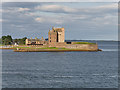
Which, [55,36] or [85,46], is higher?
[55,36]

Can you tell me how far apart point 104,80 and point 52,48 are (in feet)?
336

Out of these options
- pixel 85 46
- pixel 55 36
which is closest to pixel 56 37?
→ pixel 55 36

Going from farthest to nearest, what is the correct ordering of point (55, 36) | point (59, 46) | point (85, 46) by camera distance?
point (55, 36)
point (59, 46)
point (85, 46)

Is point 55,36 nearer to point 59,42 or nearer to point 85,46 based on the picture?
point 59,42

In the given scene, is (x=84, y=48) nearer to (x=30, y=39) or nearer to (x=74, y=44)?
(x=74, y=44)

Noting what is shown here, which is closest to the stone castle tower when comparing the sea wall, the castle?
the castle

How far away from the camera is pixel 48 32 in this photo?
504 ft

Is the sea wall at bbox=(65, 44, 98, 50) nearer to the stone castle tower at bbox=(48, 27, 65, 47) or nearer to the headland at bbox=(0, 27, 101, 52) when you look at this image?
the headland at bbox=(0, 27, 101, 52)

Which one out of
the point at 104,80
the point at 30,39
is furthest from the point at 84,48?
the point at 104,80

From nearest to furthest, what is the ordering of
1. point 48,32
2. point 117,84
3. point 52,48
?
point 117,84 < point 52,48 < point 48,32

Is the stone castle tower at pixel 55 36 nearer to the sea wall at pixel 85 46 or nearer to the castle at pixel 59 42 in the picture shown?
the castle at pixel 59 42

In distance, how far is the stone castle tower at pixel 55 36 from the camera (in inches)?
5969

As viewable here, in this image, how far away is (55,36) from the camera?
15212 cm

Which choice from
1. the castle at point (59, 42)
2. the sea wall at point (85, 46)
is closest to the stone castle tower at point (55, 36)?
the castle at point (59, 42)
